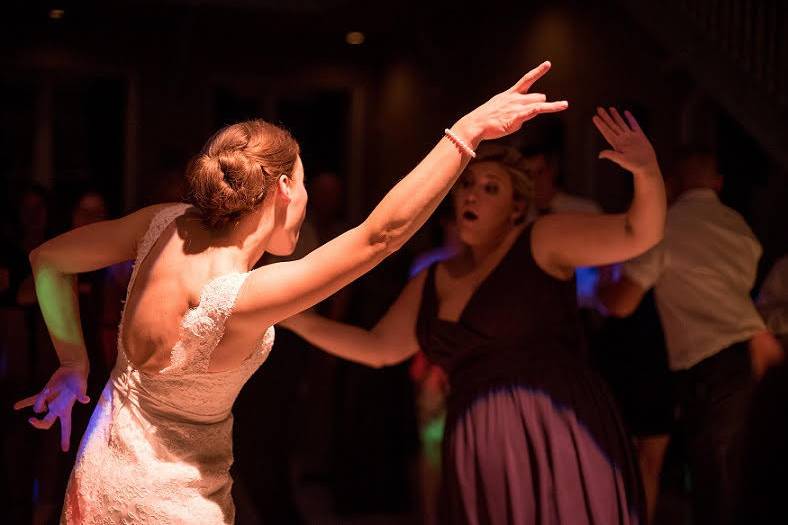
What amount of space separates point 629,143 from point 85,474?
147 centimetres

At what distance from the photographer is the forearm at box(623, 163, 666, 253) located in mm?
2625

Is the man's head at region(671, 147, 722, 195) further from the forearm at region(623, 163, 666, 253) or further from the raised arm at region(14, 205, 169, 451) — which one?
the raised arm at region(14, 205, 169, 451)

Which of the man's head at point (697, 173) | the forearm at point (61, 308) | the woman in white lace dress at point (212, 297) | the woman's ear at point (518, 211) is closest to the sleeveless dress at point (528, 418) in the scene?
the woman's ear at point (518, 211)

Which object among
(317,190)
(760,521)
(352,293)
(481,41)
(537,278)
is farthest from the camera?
(481,41)

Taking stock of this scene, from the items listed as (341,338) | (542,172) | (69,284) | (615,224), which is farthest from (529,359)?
(542,172)

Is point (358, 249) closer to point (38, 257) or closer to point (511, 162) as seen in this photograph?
point (38, 257)

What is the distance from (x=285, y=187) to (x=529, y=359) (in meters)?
0.94

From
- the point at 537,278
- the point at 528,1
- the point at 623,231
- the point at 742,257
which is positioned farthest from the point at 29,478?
the point at 528,1

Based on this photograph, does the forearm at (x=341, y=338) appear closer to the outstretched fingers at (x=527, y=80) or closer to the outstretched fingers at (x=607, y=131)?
the outstretched fingers at (x=607, y=131)

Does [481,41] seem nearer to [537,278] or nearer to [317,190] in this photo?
[317,190]

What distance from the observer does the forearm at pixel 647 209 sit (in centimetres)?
262

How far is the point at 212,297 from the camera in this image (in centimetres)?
208

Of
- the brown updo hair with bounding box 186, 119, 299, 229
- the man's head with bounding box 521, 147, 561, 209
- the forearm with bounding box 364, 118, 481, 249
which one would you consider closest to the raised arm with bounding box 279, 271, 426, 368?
the brown updo hair with bounding box 186, 119, 299, 229

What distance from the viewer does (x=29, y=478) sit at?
340 cm
